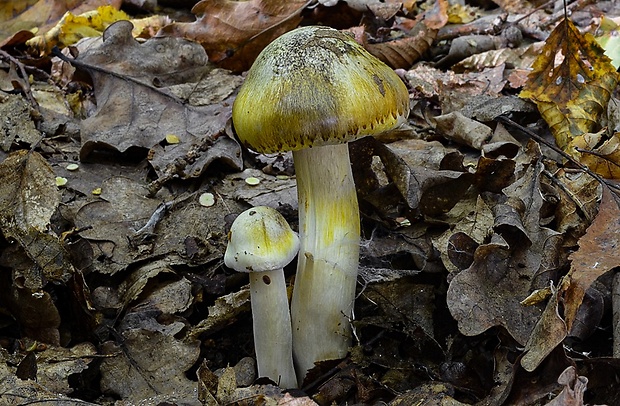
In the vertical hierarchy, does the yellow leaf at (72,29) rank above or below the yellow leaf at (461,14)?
above

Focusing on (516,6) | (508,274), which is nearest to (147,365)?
(508,274)

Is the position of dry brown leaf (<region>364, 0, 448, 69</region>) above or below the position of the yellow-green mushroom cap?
below

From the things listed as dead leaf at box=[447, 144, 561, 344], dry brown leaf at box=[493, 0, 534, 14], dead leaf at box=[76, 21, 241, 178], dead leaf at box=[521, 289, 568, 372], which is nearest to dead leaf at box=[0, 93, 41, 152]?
dead leaf at box=[76, 21, 241, 178]

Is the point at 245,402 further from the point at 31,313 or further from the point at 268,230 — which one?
the point at 31,313

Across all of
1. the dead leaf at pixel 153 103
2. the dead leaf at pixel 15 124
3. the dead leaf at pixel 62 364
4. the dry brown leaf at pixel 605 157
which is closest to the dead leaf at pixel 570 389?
the dry brown leaf at pixel 605 157

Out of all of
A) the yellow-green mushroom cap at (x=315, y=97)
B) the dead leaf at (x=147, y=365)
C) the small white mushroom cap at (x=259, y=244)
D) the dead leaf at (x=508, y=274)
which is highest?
the yellow-green mushroom cap at (x=315, y=97)

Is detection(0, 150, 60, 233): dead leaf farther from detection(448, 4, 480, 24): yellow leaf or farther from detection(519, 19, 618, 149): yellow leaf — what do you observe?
detection(448, 4, 480, 24): yellow leaf

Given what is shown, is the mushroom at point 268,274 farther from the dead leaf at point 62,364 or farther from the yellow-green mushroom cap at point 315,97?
the dead leaf at point 62,364
